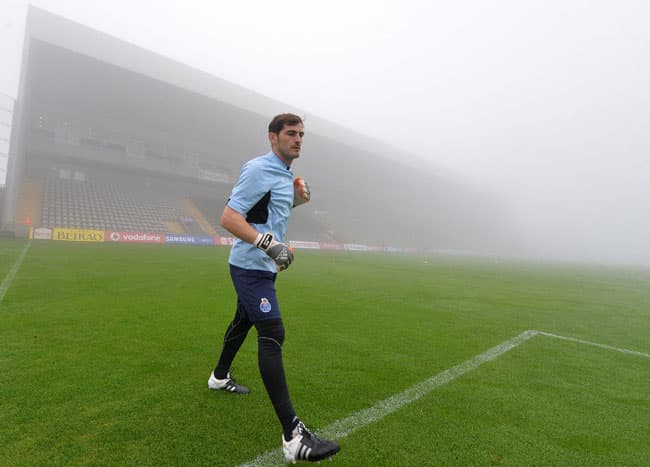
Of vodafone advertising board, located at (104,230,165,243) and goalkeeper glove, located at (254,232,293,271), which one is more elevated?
goalkeeper glove, located at (254,232,293,271)

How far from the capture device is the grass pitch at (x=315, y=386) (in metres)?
2.38

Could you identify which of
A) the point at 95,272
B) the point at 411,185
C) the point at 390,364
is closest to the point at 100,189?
the point at 95,272

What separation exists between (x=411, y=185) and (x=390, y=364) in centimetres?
6076

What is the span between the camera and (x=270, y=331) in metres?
2.42

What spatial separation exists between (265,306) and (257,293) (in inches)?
3.9

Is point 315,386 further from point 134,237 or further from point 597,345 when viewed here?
point 134,237

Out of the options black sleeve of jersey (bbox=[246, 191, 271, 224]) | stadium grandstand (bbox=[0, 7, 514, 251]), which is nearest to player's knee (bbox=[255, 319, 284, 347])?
black sleeve of jersey (bbox=[246, 191, 271, 224])

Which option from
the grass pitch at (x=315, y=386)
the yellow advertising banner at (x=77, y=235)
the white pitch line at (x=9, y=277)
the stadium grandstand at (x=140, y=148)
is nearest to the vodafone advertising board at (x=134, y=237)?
the yellow advertising banner at (x=77, y=235)

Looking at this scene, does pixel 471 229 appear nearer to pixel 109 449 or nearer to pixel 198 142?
pixel 198 142

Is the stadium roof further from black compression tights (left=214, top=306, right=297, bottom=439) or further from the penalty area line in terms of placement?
the penalty area line

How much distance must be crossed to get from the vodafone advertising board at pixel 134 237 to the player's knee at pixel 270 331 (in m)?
26.6

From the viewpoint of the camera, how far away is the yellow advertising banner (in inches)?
931

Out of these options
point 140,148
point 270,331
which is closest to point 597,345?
point 270,331

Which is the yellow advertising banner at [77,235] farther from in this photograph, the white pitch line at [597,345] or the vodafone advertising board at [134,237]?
the white pitch line at [597,345]
